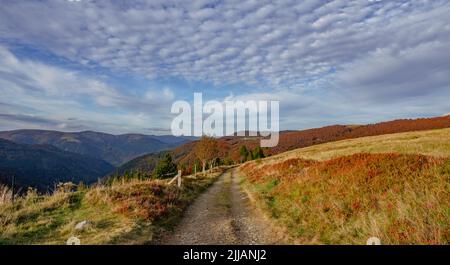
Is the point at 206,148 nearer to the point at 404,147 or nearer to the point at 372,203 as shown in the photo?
the point at 404,147

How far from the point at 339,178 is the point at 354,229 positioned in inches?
211

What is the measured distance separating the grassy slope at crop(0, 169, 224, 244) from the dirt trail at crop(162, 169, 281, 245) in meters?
0.74

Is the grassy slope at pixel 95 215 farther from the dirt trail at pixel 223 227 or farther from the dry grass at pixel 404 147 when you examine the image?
the dry grass at pixel 404 147

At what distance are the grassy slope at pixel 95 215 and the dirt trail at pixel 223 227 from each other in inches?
29.0

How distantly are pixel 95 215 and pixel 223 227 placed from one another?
5519mm

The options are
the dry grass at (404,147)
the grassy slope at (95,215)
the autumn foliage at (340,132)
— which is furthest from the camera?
the autumn foliage at (340,132)

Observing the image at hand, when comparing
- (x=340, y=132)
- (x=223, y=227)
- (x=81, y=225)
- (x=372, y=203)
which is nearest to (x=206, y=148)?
(x=223, y=227)

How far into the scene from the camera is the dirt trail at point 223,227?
31.9 feet

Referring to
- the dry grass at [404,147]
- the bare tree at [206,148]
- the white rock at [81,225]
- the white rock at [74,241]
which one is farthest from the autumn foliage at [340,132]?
the white rock at [74,241]

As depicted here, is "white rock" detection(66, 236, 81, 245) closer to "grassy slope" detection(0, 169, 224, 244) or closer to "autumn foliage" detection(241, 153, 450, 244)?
"grassy slope" detection(0, 169, 224, 244)

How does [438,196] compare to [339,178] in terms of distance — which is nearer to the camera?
[438,196]
